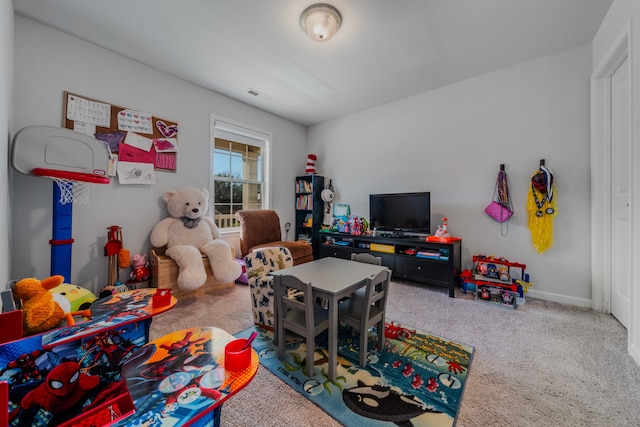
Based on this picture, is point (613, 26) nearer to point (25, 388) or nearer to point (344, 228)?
point (344, 228)

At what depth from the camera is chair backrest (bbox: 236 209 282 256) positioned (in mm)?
3482

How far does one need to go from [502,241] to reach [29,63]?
4.99 metres

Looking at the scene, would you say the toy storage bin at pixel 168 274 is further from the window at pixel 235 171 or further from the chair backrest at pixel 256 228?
the window at pixel 235 171

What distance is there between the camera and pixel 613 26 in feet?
6.37

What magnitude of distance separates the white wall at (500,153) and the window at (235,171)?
5.63ft

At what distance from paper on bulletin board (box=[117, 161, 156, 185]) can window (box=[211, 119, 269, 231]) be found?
763 mm

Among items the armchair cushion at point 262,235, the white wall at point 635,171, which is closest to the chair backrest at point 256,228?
the armchair cushion at point 262,235

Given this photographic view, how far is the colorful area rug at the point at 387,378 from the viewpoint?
123cm

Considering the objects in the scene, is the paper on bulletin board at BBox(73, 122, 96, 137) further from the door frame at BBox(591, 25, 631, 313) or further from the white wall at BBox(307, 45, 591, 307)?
the door frame at BBox(591, 25, 631, 313)

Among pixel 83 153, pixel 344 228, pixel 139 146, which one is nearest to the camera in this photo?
pixel 83 153

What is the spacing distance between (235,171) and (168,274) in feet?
5.90

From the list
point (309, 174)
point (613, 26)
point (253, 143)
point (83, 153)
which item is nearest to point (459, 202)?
point (613, 26)

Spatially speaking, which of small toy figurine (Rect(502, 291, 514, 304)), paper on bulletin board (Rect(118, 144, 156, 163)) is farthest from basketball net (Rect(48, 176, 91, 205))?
small toy figurine (Rect(502, 291, 514, 304))

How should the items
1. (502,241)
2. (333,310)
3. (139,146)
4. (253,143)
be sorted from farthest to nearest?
1. (253,143)
2. (502,241)
3. (139,146)
4. (333,310)
